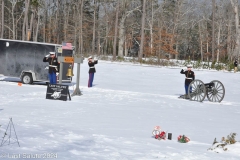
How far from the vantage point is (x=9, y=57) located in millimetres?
19172

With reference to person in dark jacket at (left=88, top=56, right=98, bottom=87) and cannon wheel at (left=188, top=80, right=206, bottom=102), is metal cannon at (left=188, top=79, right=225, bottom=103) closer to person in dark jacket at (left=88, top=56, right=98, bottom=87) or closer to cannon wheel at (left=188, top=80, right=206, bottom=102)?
cannon wheel at (left=188, top=80, right=206, bottom=102)

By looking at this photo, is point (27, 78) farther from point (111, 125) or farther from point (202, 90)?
point (111, 125)

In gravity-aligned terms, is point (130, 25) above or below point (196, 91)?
above

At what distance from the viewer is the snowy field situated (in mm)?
6555

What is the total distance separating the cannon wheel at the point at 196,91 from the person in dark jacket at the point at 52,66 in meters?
6.31

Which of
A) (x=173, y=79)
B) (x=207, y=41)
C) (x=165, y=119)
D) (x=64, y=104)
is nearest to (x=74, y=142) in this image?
(x=165, y=119)

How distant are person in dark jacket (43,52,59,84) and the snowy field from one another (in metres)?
1.28

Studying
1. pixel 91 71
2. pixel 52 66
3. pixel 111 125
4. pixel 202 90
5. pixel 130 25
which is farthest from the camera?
pixel 130 25

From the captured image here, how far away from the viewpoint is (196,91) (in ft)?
51.9

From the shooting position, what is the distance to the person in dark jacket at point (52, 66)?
17.6 m

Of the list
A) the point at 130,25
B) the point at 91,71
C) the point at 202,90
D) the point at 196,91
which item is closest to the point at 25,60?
the point at 91,71

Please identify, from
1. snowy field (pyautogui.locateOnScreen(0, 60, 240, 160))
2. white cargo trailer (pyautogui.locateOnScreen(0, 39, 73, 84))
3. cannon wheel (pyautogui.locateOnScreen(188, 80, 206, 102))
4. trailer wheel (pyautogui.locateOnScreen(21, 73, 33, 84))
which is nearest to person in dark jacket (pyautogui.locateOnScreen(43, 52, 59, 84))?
white cargo trailer (pyautogui.locateOnScreen(0, 39, 73, 84))

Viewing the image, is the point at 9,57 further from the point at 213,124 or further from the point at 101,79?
the point at 213,124

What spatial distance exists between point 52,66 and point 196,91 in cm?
679
